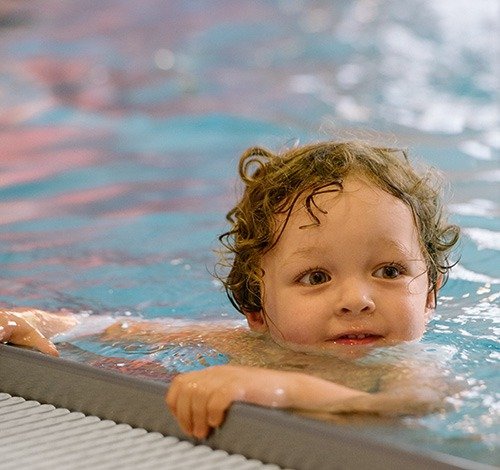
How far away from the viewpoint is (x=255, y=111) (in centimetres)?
597

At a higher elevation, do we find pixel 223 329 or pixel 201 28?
pixel 201 28

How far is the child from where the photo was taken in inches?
86.7

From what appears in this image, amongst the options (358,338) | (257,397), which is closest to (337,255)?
(358,338)

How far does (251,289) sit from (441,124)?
3332mm

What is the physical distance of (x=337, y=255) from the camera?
224 cm

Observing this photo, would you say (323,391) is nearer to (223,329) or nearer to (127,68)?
(223,329)

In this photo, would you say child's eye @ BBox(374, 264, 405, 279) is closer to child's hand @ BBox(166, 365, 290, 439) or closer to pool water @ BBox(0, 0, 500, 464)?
pool water @ BBox(0, 0, 500, 464)

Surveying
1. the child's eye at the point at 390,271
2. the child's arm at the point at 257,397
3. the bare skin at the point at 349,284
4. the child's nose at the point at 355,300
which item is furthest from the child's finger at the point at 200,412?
the child's eye at the point at 390,271

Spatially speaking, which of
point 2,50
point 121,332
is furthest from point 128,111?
point 121,332

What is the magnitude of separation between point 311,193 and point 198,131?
137 inches

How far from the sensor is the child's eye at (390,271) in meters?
2.25

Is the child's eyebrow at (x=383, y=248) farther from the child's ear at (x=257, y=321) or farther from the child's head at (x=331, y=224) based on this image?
the child's ear at (x=257, y=321)

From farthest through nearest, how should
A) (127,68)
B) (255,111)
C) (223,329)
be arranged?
(127,68)
(255,111)
(223,329)

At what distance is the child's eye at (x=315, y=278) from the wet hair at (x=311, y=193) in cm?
10
